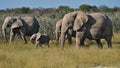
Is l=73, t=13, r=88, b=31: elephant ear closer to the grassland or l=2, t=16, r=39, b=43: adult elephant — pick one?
the grassland

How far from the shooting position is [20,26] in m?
25.4

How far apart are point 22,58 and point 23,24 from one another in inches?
491

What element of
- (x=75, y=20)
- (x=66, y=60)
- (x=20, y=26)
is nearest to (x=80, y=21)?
(x=75, y=20)

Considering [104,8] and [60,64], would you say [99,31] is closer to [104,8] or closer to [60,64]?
[60,64]

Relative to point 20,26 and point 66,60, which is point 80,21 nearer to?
point 66,60

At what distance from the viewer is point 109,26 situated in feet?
62.3

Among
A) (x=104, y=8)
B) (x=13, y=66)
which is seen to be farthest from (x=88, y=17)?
(x=104, y=8)

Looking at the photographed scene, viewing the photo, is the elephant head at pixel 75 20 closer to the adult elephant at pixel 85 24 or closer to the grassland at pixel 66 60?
the adult elephant at pixel 85 24

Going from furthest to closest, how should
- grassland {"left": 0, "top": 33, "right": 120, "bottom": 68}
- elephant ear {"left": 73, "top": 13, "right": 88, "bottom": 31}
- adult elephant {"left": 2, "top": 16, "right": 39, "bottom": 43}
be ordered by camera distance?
1. adult elephant {"left": 2, "top": 16, "right": 39, "bottom": 43}
2. elephant ear {"left": 73, "top": 13, "right": 88, "bottom": 31}
3. grassland {"left": 0, "top": 33, "right": 120, "bottom": 68}

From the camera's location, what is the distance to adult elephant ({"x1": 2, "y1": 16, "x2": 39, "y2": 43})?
25273mm

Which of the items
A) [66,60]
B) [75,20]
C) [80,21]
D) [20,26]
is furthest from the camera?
[20,26]

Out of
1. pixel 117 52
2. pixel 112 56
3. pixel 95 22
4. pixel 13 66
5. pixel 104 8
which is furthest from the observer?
pixel 104 8

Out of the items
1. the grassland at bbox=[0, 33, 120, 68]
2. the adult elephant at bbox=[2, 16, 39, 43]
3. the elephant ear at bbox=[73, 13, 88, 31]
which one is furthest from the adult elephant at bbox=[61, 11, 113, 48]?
the adult elephant at bbox=[2, 16, 39, 43]

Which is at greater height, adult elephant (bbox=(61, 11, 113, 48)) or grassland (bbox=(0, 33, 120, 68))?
adult elephant (bbox=(61, 11, 113, 48))
